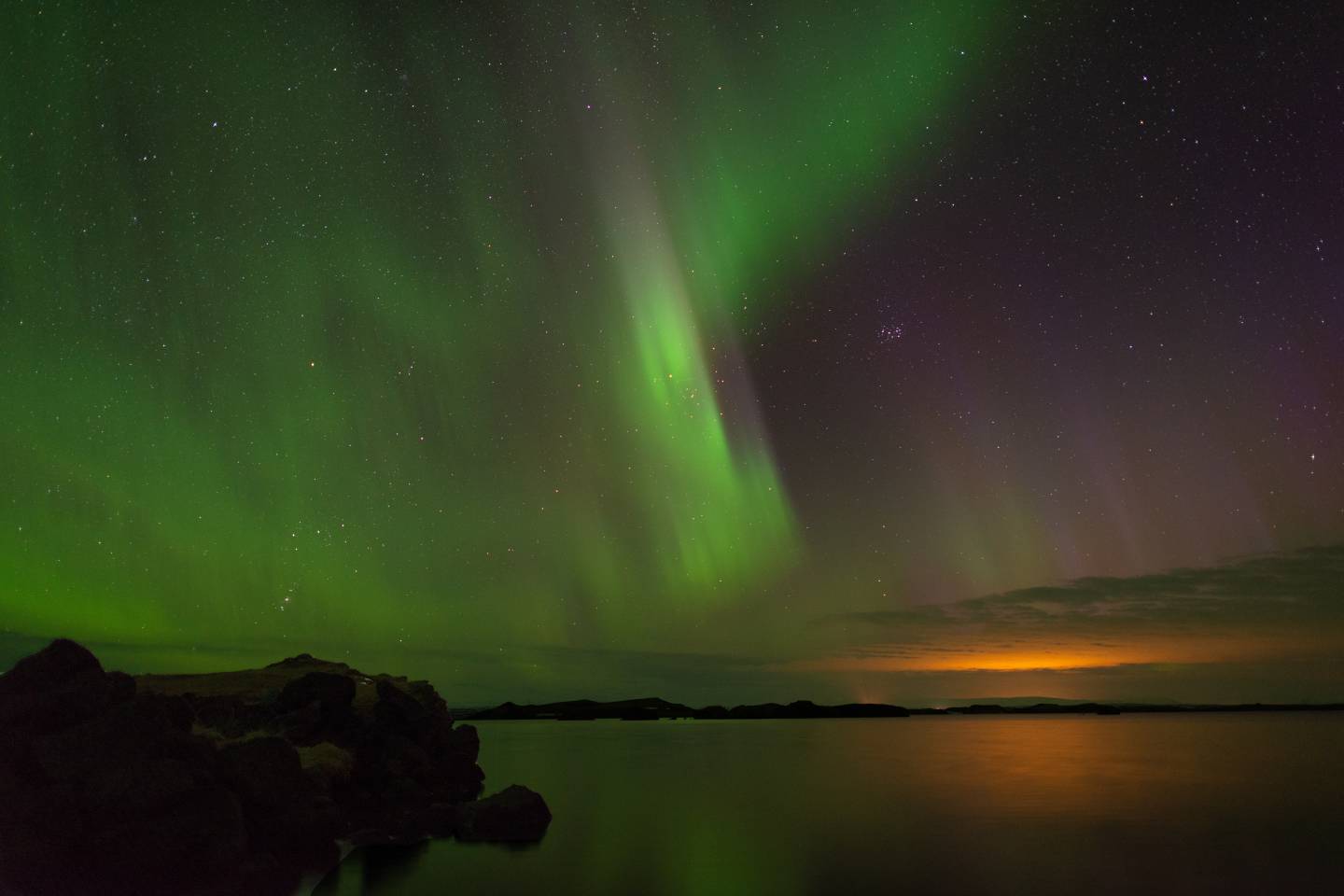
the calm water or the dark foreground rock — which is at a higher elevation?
the dark foreground rock

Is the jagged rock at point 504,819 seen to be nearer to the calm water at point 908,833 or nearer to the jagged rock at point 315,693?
the calm water at point 908,833

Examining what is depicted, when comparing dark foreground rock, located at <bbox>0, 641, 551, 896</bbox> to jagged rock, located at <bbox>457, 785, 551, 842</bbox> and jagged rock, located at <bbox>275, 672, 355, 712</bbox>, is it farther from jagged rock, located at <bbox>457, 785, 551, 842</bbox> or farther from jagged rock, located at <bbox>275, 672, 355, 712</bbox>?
jagged rock, located at <bbox>275, 672, 355, 712</bbox>

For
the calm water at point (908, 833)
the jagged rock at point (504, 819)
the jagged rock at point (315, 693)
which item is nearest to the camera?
the calm water at point (908, 833)

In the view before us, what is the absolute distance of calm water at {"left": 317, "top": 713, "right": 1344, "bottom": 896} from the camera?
86.6 feet

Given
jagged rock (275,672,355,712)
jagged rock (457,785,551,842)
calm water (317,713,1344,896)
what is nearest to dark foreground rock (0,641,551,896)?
calm water (317,713,1344,896)

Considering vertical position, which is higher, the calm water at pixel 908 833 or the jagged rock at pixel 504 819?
the jagged rock at pixel 504 819

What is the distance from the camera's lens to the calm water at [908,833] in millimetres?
26391

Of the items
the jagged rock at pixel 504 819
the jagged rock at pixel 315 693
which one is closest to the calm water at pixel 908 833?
the jagged rock at pixel 504 819

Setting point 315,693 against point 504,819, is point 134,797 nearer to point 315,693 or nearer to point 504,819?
point 504,819

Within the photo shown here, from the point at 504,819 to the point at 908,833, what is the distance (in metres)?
16.9

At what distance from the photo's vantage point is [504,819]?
32344 millimetres

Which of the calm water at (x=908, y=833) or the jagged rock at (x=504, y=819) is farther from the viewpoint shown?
the jagged rock at (x=504, y=819)

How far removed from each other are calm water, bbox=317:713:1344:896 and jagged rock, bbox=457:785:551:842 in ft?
3.18

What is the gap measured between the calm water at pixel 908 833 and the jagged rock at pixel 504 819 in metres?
0.97
